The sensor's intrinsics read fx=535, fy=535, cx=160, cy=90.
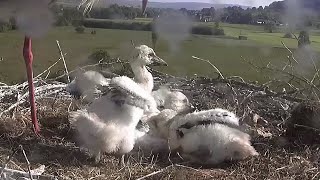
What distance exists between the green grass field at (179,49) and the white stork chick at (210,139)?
2.03 ft

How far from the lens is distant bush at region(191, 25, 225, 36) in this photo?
287 centimetres

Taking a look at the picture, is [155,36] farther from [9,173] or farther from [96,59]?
[9,173]

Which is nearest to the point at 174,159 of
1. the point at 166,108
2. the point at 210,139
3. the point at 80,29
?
the point at 210,139

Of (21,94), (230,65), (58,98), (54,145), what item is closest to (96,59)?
(58,98)

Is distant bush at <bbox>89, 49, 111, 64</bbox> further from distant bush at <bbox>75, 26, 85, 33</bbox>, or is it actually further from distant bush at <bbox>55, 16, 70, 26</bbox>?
distant bush at <bbox>55, 16, 70, 26</bbox>

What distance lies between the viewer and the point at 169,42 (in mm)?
3023

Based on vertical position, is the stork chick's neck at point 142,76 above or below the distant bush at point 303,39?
below

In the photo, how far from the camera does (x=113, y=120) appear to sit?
234 cm

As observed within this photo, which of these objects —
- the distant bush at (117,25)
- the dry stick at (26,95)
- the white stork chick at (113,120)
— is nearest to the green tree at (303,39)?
the distant bush at (117,25)

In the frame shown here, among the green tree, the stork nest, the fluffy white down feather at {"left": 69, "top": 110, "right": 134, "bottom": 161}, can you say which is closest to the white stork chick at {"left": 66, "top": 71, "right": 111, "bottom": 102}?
the stork nest

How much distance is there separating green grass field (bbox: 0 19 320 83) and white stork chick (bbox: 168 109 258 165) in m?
0.62

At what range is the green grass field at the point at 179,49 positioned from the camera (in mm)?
2889

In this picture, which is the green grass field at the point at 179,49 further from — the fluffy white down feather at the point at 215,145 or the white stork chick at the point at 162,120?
the fluffy white down feather at the point at 215,145

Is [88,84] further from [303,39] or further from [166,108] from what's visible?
[303,39]
